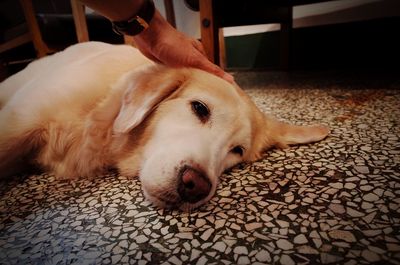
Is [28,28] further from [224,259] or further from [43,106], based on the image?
[224,259]

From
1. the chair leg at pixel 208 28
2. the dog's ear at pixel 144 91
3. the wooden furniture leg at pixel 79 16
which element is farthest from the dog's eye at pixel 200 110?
the wooden furniture leg at pixel 79 16

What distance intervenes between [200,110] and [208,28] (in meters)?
1.17

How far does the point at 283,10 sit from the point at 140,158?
3.07 meters

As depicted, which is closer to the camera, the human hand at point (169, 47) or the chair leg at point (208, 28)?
the human hand at point (169, 47)

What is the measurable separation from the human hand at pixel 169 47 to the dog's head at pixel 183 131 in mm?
74

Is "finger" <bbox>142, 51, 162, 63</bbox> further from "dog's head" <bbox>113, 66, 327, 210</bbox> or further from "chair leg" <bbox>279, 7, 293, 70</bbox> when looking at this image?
"chair leg" <bbox>279, 7, 293, 70</bbox>

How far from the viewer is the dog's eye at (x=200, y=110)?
1103 mm

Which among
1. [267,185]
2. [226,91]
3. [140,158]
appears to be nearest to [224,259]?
[267,185]

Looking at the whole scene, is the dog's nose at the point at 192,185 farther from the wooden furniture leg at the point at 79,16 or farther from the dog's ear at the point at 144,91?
the wooden furniture leg at the point at 79,16

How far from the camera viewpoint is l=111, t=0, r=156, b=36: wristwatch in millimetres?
1156

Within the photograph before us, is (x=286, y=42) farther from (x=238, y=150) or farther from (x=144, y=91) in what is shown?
(x=144, y=91)

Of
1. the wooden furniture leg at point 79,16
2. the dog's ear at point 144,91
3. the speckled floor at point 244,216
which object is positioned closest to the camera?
the speckled floor at point 244,216

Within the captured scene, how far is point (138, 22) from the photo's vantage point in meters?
1.17

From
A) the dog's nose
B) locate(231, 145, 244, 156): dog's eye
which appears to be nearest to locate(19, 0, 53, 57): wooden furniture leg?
locate(231, 145, 244, 156): dog's eye
